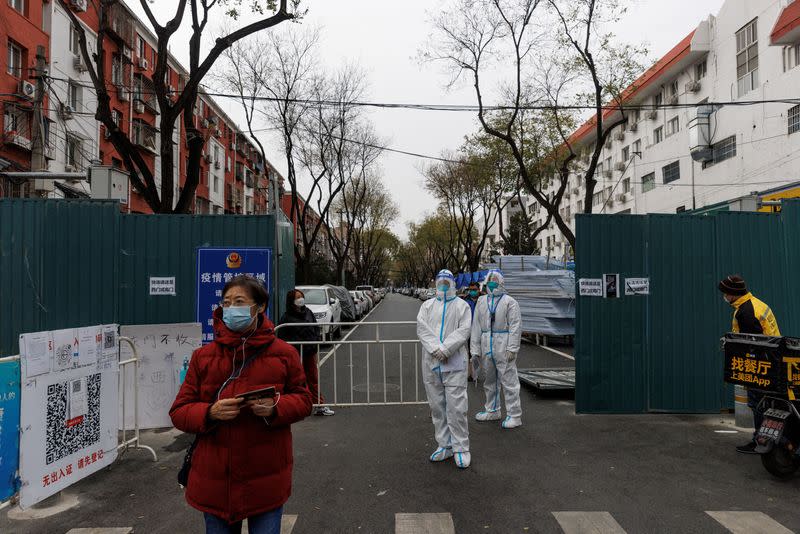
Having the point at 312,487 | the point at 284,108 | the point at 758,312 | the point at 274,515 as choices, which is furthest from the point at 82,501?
the point at 284,108

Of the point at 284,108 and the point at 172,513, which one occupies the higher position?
the point at 284,108

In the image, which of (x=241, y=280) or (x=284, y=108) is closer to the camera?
(x=241, y=280)

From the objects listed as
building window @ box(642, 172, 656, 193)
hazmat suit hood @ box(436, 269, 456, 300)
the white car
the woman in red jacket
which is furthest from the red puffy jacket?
building window @ box(642, 172, 656, 193)

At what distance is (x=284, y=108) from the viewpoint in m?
25.2

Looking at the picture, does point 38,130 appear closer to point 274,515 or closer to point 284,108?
point 284,108

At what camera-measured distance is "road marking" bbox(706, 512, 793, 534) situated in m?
3.86

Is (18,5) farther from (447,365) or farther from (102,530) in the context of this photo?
(447,365)

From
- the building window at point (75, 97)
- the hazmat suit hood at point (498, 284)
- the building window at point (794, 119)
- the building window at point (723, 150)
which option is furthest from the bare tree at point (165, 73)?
the building window at point (723, 150)

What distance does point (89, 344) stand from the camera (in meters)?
4.98

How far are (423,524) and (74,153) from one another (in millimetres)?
24518

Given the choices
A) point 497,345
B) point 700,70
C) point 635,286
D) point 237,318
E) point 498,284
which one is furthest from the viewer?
point 700,70

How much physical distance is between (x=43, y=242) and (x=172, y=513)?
190 inches

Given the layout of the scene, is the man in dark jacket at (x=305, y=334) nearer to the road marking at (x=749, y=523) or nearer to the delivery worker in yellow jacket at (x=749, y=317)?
the road marking at (x=749, y=523)

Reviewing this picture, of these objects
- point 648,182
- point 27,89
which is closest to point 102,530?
point 27,89
